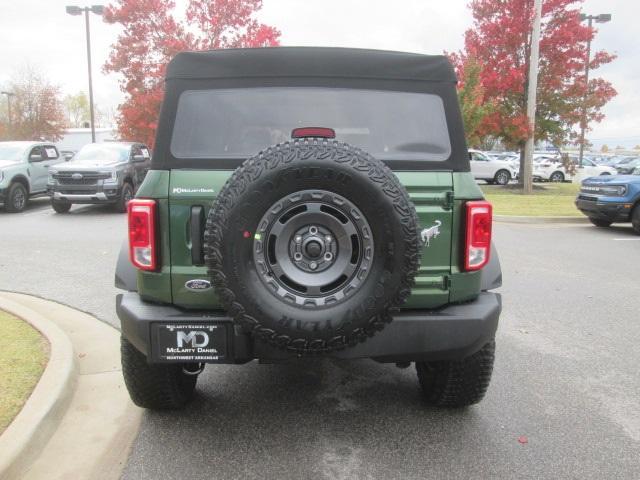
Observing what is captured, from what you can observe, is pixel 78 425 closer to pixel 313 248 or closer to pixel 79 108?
pixel 313 248

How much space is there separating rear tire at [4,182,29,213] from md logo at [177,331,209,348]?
44.0 feet

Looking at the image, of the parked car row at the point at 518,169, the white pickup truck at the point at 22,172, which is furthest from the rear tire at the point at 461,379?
the parked car row at the point at 518,169

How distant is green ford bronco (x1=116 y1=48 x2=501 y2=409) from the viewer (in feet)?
8.34

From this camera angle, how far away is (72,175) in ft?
45.8

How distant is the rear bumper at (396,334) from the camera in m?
2.78

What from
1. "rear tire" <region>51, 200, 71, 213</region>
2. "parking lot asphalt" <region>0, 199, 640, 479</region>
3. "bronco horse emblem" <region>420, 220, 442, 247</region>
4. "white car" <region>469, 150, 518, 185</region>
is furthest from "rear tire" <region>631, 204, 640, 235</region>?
"white car" <region>469, 150, 518, 185</region>

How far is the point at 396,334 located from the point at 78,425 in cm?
194

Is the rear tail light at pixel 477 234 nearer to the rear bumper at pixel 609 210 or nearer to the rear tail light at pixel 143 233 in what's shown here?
the rear tail light at pixel 143 233

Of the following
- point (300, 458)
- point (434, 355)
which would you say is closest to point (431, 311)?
point (434, 355)

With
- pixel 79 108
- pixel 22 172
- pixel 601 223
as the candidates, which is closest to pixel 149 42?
pixel 22 172

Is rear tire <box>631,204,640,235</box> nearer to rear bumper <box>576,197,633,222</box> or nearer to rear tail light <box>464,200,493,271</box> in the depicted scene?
rear bumper <box>576,197,633,222</box>

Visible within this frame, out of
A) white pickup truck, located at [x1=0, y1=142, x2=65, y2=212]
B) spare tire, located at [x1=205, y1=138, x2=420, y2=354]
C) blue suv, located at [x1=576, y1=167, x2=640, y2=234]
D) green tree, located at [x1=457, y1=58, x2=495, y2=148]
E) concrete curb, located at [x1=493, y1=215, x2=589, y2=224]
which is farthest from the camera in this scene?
green tree, located at [x1=457, y1=58, x2=495, y2=148]

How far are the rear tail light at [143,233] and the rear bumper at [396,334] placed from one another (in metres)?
0.24

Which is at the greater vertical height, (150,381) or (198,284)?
(198,284)
